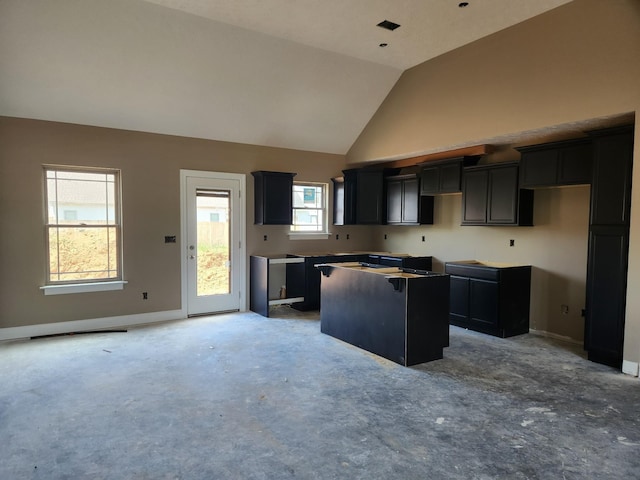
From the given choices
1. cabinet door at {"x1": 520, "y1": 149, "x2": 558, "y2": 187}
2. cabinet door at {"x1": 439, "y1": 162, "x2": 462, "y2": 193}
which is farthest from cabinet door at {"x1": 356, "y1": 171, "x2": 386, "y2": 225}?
cabinet door at {"x1": 520, "y1": 149, "x2": 558, "y2": 187}

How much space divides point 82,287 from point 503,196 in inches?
222

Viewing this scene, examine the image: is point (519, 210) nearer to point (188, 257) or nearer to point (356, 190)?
point (356, 190)

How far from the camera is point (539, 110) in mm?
4496

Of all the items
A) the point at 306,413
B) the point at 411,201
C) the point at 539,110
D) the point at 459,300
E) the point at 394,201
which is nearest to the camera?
the point at 306,413

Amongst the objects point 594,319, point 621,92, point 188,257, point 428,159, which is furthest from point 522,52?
point 188,257

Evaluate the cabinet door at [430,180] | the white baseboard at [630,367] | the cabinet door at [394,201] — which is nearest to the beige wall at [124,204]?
the cabinet door at [394,201]

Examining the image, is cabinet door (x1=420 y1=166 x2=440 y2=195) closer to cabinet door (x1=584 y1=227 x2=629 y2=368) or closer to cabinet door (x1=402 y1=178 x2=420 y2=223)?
cabinet door (x1=402 y1=178 x2=420 y2=223)

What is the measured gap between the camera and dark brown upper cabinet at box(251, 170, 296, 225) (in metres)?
6.44

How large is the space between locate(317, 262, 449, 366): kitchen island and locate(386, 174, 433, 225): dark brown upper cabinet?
2.13 metres

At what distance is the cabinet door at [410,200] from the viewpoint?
6684mm

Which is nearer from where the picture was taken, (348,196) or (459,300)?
(459,300)

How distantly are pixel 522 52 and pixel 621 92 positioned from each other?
1.17 meters

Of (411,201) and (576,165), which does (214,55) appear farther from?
(576,165)

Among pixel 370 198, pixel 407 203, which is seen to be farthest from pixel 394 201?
pixel 370 198
